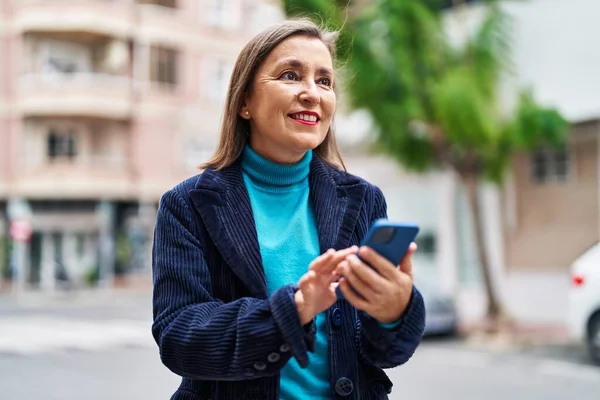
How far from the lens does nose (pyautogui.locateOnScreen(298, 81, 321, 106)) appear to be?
155 centimetres

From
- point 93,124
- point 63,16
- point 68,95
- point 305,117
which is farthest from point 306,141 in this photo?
point 93,124

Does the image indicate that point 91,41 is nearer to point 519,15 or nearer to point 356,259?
point 519,15

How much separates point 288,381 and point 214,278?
247 mm

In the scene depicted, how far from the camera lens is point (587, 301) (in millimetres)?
9156

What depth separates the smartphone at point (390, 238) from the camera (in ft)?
3.92

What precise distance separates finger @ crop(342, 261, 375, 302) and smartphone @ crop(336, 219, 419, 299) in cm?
5

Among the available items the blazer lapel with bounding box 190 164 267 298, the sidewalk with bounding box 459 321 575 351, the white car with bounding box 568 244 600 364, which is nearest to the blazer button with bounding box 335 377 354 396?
the blazer lapel with bounding box 190 164 267 298

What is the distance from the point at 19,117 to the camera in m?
26.5

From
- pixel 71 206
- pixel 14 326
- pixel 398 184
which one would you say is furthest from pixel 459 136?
pixel 71 206

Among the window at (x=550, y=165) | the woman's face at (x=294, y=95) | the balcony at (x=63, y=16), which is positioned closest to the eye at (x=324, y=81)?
the woman's face at (x=294, y=95)

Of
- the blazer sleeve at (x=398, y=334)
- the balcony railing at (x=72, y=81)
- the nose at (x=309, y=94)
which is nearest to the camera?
the blazer sleeve at (x=398, y=334)

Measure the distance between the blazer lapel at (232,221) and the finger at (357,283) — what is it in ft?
0.92

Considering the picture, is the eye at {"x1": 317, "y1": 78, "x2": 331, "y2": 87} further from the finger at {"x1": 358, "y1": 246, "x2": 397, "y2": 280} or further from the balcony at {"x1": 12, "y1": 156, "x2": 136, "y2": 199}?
the balcony at {"x1": 12, "y1": 156, "x2": 136, "y2": 199}

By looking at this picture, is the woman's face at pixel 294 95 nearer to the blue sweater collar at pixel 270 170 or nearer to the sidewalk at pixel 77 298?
the blue sweater collar at pixel 270 170
